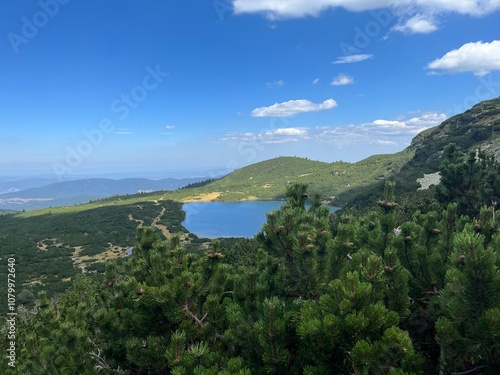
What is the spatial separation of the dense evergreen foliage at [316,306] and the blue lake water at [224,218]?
8801 cm

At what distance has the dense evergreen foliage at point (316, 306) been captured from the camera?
288cm

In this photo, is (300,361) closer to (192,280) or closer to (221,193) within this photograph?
(192,280)

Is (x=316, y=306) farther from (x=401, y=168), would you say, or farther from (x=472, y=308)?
(x=401, y=168)

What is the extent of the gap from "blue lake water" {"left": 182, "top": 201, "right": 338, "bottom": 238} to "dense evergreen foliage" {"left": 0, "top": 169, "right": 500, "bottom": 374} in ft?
289

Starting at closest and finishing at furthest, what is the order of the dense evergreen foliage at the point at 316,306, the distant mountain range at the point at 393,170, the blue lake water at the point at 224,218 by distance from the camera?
the dense evergreen foliage at the point at 316,306, the distant mountain range at the point at 393,170, the blue lake water at the point at 224,218

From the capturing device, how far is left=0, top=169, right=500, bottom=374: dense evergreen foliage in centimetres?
288

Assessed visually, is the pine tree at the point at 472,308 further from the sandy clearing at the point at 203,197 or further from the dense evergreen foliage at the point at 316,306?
the sandy clearing at the point at 203,197

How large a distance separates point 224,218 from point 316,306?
12204cm

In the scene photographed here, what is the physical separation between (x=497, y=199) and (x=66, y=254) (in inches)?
3622

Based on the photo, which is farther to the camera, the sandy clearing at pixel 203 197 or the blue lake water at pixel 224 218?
the sandy clearing at pixel 203 197

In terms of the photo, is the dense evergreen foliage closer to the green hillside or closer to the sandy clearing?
the green hillside

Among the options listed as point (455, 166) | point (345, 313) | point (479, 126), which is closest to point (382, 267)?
point (345, 313)

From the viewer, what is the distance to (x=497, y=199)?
638 inches

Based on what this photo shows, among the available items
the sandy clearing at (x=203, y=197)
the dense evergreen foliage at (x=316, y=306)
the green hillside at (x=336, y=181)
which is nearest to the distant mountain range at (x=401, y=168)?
the green hillside at (x=336, y=181)
